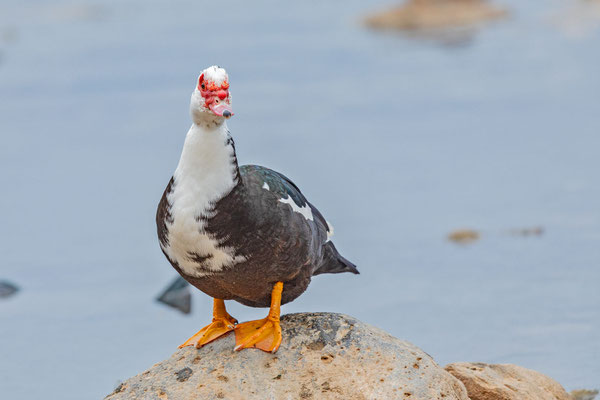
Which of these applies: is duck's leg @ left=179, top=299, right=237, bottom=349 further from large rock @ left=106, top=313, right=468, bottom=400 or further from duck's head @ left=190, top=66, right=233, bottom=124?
duck's head @ left=190, top=66, right=233, bottom=124

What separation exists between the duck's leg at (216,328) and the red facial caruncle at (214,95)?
1387mm

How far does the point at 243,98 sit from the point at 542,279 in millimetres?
6630

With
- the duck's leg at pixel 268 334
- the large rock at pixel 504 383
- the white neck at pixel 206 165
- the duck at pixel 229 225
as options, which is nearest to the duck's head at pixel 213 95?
the duck at pixel 229 225

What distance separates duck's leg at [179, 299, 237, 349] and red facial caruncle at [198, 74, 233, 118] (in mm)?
1387

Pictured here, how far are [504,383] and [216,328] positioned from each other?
1778 millimetres

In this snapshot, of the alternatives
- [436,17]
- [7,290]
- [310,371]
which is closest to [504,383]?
[310,371]

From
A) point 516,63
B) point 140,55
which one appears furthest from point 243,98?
point 516,63

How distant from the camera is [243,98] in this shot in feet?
48.0

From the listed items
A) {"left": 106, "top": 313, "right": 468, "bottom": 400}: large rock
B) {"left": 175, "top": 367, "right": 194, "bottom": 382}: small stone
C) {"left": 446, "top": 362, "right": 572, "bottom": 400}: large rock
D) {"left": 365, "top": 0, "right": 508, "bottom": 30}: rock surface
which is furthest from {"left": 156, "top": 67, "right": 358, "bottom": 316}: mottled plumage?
{"left": 365, "top": 0, "right": 508, "bottom": 30}: rock surface

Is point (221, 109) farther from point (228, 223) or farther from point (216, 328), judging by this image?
point (216, 328)

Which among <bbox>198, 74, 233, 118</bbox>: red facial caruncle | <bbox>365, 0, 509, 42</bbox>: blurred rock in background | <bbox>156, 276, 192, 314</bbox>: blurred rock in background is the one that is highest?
<bbox>365, 0, 509, 42</bbox>: blurred rock in background

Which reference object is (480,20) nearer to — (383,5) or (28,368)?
(383,5)

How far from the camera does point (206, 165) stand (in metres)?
5.39

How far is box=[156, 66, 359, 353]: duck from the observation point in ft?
17.6
